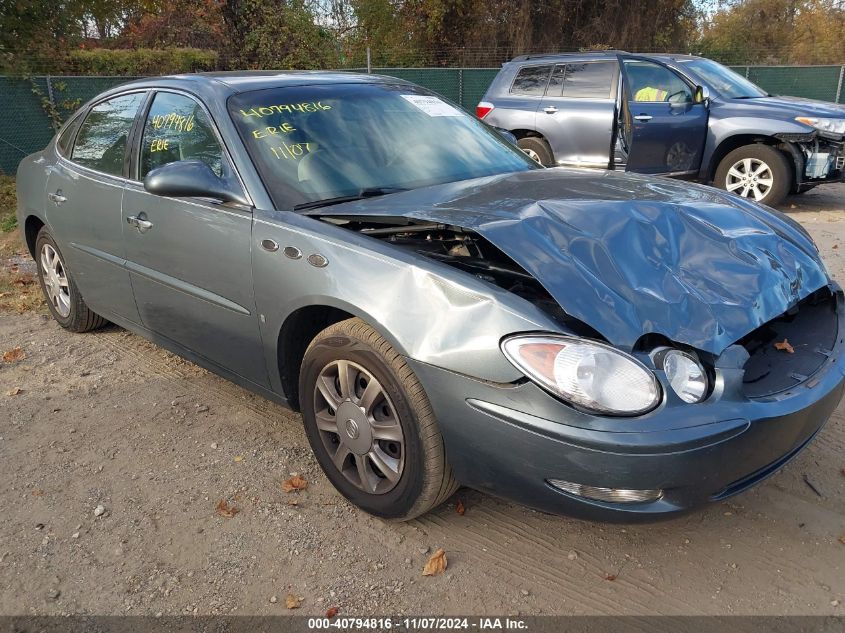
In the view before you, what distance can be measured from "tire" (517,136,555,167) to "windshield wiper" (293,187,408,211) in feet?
21.6

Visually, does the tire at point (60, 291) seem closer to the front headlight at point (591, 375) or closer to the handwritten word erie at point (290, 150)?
the handwritten word erie at point (290, 150)

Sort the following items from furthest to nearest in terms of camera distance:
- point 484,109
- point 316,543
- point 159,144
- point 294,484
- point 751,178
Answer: point 484,109
point 751,178
point 159,144
point 294,484
point 316,543

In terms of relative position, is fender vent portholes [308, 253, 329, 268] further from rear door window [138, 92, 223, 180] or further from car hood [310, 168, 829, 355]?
rear door window [138, 92, 223, 180]

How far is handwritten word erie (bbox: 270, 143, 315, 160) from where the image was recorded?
3170 millimetres

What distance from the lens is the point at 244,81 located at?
3.51 metres

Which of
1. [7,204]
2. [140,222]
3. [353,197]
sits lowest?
[7,204]

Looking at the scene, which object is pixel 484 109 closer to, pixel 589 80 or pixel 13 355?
pixel 589 80

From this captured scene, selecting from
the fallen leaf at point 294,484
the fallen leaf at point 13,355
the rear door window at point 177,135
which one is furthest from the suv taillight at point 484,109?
the fallen leaf at point 294,484

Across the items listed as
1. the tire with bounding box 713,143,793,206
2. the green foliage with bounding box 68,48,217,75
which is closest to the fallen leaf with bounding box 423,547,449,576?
the tire with bounding box 713,143,793,206

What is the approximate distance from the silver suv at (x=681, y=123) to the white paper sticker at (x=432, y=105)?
171 inches

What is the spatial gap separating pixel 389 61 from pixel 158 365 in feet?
62.2

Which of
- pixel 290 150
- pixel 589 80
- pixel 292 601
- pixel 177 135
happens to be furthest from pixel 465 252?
pixel 589 80

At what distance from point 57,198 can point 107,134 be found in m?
0.60

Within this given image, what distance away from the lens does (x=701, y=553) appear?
102 inches
